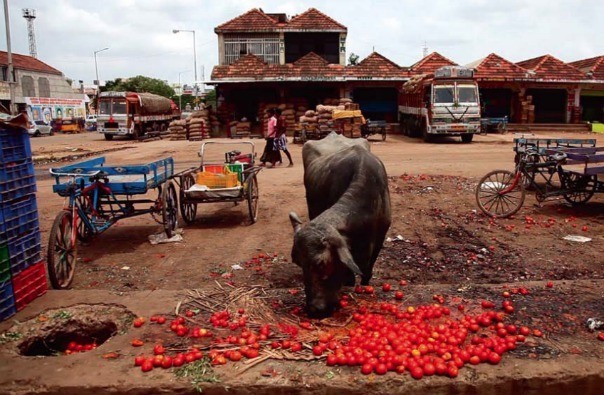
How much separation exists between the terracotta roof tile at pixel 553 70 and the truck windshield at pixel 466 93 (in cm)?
896

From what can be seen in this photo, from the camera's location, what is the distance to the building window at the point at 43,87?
48125 mm

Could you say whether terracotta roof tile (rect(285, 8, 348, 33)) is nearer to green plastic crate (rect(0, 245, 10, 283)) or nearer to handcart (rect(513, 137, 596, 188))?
handcart (rect(513, 137, 596, 188))

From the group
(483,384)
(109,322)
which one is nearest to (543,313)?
(483,384)

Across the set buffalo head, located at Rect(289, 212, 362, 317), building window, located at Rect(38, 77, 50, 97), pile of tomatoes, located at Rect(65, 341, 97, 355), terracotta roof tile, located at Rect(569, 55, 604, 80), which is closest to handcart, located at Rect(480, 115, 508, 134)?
terracotta roof tile, located at Rect(569, 55, 604, 80)

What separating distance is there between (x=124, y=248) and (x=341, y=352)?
197 inches

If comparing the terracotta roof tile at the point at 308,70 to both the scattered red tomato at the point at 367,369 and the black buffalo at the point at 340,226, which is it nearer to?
the black buffalo at the point at 340,226

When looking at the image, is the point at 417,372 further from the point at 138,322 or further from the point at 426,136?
the point at 426,136

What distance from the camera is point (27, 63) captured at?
47.3 meters

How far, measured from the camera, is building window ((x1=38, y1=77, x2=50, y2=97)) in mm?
48125

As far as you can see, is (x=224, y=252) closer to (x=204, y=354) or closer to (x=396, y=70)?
(x=204, y=354)

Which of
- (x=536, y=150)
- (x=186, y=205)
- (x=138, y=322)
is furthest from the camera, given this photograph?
(x=536, y=150)

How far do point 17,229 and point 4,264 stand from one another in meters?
0.38

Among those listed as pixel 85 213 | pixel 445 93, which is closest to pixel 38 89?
pixel 445 93

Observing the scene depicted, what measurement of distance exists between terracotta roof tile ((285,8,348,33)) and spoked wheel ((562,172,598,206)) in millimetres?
25736
